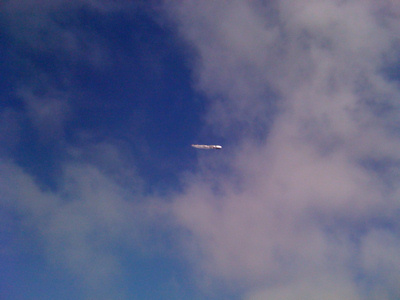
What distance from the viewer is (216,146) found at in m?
75.4
